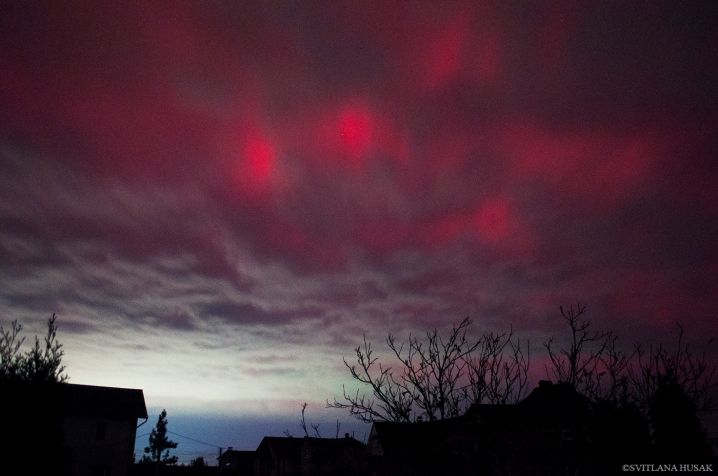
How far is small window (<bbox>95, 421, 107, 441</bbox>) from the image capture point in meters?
39.5

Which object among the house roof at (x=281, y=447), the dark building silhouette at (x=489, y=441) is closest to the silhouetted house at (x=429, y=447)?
the dark building silhouette at (x=489, y=441)

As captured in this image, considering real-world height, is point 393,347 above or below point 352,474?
above

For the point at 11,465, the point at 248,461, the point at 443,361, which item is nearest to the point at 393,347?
the point at 443,361

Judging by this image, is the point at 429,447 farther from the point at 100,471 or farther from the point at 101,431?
the point at 101,431

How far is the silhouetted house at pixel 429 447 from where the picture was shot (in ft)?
28.1

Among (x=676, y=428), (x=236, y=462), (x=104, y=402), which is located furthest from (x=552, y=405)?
(x=236, y=462)

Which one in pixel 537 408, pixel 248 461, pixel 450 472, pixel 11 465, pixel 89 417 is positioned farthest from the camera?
pixel 248 461

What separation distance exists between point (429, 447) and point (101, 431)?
41.8 m

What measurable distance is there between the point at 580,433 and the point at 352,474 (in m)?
4.94

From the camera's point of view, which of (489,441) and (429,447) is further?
(489,441)

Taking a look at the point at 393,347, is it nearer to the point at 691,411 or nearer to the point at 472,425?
the point at 472,425

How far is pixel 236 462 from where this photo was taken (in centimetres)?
7681

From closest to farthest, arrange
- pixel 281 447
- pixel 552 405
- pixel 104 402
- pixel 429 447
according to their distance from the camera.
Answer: pixel 429 447, pixel 104 402, pixel 552 405, pixel 281 447

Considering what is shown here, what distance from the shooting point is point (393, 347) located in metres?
10.0
